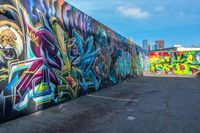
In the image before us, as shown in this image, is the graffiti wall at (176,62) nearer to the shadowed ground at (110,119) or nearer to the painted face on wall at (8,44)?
the shadowed ground at (110,119)

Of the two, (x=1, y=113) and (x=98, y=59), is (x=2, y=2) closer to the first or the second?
(x=1, y=113)

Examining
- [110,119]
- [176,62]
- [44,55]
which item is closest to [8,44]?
[44,55]

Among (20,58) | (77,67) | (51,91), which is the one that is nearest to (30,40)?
(20,58)

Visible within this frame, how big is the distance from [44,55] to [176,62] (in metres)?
27.3

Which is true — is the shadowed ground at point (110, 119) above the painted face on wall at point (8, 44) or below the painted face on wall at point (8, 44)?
below

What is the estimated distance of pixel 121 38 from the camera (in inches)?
693

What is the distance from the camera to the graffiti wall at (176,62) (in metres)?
30.0

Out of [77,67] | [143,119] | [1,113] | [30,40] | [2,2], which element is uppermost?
[2,2]

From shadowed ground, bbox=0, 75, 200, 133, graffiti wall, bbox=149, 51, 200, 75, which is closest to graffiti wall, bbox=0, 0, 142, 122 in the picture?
shadowed ground, bbox=0, 75, 200, 133

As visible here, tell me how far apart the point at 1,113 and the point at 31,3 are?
3035mm

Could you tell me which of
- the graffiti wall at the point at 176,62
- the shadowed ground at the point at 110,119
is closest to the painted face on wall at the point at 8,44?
the shadowed ground at the point at 110,119

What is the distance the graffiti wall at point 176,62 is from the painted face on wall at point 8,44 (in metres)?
28.3

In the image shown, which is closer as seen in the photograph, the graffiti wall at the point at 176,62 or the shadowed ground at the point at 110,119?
the shadowed ground at the point at 110,119

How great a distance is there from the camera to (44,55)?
21.7ft
